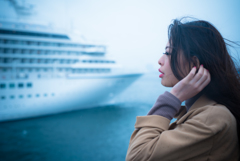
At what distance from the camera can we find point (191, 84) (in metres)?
0.36

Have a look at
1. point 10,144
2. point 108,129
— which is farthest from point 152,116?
point 10,144

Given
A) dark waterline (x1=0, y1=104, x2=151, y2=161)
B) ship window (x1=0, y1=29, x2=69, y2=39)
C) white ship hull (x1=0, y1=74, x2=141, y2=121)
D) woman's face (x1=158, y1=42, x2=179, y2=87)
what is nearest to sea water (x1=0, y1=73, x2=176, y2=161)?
dark waterline (x1=0, y1=104, x2=151, y2=161)

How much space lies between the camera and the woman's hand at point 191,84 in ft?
1.20

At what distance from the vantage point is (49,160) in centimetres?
347

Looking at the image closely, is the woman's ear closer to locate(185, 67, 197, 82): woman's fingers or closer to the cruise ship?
locate(185, 67, 197, 82): woman's fingers

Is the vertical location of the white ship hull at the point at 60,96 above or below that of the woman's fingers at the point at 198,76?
below

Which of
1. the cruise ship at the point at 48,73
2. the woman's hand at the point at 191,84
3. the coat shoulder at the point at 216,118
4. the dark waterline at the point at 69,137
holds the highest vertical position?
the woman's hand at the point at 191,84

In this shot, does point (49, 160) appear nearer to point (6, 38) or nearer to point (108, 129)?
point (108, 129)

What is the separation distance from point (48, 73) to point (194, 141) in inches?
267

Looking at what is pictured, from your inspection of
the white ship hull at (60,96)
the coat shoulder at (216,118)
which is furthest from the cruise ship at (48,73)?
the coat shoulder at (216,118)

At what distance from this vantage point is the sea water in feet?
11.8

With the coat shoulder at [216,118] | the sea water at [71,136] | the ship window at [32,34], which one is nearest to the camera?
the coat shoulder at [216,118]

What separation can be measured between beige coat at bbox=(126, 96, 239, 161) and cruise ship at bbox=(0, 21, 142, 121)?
6.29 m

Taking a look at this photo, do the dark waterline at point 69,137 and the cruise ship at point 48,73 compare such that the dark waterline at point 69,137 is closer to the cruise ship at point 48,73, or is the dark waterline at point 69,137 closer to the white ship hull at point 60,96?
the white ship hull at point 60,96
